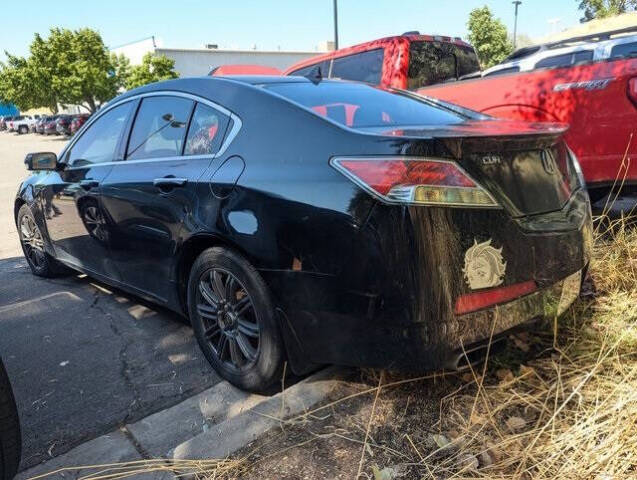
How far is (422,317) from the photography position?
2041mm

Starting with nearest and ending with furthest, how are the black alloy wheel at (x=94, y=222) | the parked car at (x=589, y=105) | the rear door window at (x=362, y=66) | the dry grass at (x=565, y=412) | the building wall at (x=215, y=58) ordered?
the dry grass at (x=565, y=412) < the black alloy wheel at (x=94, y=222) < the parked car at (x=589, y=105) < the rear door window at (x=362, y=66) < the building wall at (x=215, y=58)

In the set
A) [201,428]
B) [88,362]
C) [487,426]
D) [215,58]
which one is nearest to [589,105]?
[487,426]

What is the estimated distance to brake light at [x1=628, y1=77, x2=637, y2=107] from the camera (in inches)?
146

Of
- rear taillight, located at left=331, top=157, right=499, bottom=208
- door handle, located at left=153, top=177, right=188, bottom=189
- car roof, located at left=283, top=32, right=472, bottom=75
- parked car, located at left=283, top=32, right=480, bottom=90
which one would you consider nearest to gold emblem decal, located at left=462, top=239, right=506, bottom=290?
rear taillight, located at left=331, top=157, right=499, bottom=208

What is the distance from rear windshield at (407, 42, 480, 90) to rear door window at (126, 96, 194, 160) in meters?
3.57

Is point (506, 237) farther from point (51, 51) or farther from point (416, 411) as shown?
point (51, 51)

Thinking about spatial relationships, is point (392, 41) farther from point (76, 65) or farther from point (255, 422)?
point (76, 65)

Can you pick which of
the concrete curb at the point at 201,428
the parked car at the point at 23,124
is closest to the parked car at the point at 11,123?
the parked car at the point at 23,124

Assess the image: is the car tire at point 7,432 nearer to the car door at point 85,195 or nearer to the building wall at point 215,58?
the car door at point 85,195

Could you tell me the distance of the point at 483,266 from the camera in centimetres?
210

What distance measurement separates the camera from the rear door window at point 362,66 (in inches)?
249

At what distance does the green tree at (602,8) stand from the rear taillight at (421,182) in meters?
39.1

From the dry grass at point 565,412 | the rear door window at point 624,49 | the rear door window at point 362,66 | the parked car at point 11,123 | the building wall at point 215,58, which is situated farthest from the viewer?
the parked car at point 11,123

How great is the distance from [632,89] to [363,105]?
2140 mm
